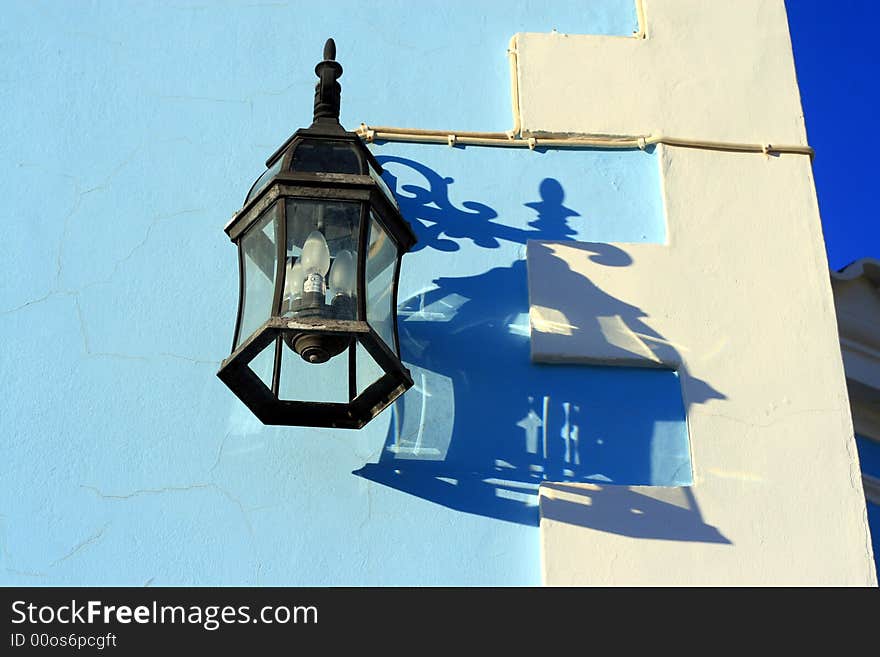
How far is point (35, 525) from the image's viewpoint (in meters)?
2.95

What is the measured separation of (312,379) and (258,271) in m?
0.27

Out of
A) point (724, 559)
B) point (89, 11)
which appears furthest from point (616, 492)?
point (89, 11)

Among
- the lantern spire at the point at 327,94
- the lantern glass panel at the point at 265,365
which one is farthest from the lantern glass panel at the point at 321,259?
the lantern spire at the point at 327,94

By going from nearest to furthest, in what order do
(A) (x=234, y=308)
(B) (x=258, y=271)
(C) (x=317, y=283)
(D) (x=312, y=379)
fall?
(C) (x=317, y=283) → (B) (x=258, y=271) → (D) (x=312, y=379) → (A) (x=234, y=308)

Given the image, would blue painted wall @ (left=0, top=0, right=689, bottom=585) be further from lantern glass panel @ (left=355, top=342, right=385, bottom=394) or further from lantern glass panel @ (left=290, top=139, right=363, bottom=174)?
lantern glass panel @ (left=290, top=139, right=363, bottom=174)

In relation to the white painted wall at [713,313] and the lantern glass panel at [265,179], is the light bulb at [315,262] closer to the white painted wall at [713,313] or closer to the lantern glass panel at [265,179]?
the lantern glass panel at [265,179]

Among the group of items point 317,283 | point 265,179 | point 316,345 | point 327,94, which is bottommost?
point 316,345

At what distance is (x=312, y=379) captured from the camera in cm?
311

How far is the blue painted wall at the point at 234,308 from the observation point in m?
2.96

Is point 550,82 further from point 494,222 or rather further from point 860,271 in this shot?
point 860,271

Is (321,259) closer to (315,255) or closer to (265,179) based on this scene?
(315,255)

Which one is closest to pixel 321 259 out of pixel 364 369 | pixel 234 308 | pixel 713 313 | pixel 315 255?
pixel 315 255

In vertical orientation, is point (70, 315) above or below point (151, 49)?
below
